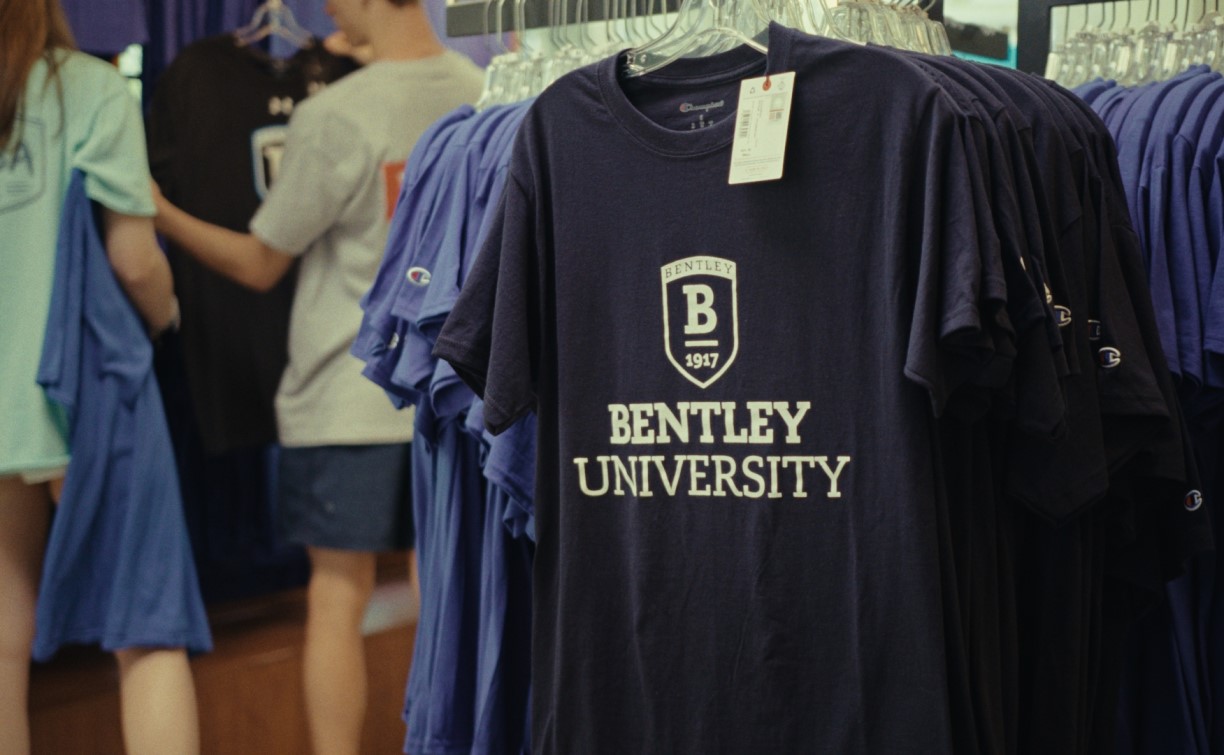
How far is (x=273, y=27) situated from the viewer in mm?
2920

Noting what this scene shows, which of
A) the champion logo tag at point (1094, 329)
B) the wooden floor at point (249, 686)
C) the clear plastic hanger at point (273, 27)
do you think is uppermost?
the clear plastic hanger at point (273, 27)

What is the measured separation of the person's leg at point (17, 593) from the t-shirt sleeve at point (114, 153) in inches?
22.5

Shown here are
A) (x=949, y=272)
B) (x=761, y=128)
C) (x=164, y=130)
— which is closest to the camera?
(x=949, y=272)

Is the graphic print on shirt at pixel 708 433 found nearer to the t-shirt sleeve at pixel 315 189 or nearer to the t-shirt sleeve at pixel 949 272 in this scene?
the t-shirt sleeve at pixel 949 272

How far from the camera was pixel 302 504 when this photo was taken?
2891mm

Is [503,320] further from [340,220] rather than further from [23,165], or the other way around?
[340,220]

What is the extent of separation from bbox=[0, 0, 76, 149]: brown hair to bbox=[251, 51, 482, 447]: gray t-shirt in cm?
62

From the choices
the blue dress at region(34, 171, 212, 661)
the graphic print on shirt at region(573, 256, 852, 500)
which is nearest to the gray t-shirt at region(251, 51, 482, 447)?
the blue dress at region(34, 171, 212, 661)

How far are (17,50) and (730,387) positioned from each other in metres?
1.68

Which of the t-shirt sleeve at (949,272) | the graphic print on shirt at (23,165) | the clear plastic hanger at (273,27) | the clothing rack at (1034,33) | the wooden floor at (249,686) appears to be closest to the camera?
the t-shirt sleeve at (949,272)

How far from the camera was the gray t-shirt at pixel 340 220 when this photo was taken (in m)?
2.81

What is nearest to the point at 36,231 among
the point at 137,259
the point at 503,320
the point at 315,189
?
the point at 137,259

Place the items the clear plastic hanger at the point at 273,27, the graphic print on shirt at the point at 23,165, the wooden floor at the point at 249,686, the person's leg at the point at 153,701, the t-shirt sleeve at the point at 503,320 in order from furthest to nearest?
1. the clear plastic hanger at the point at 273,27
2. the wooden floor at the point at 249,686
3. the person's leg at the point at 153,701
4. the graphic print on shirt at the point at 23,165
5. the t-shirt sleeve at the point at 503,320

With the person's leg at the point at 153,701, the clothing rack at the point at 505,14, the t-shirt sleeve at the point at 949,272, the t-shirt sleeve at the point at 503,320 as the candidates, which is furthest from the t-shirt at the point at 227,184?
the t-shirt sleeve at the point at 949,272
